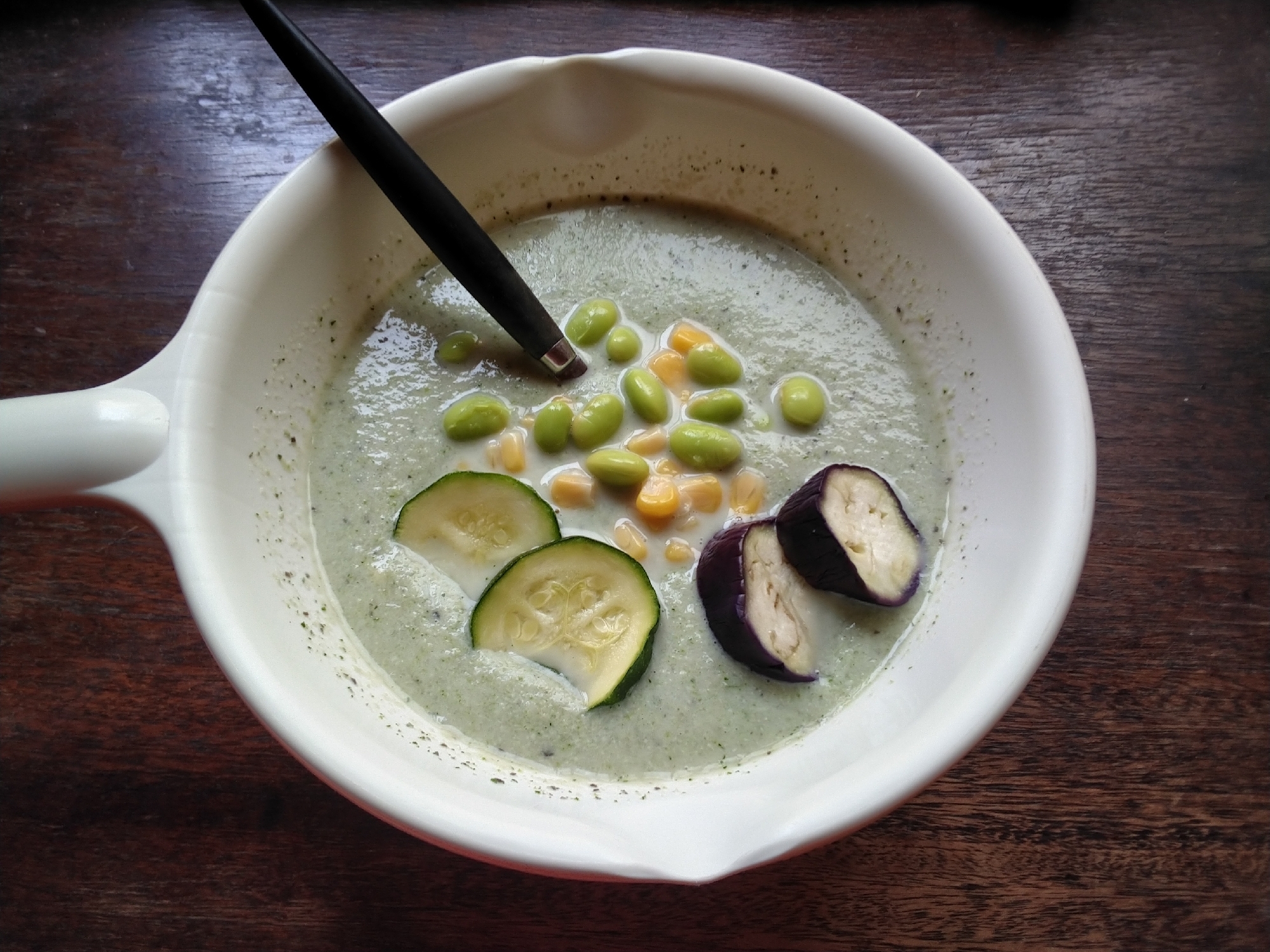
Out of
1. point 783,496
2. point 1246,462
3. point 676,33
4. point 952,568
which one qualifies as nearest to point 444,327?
point 783,496

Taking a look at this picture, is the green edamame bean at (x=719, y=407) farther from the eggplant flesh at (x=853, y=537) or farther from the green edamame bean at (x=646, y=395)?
the eggplant flesh at (x=853, y=537)

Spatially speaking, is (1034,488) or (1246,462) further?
(1246,462)

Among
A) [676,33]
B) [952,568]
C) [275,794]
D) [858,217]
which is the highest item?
[676,33]

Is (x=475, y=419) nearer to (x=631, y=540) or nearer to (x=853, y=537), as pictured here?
(x=631, y=540)

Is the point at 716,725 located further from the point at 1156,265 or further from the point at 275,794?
the point at 1156,265

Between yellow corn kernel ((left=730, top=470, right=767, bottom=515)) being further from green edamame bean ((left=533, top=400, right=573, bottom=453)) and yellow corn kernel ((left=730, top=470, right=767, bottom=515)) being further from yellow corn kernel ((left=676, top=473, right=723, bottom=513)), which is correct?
green edamame bean ((left=533, top=400, right=573, bottom=453))

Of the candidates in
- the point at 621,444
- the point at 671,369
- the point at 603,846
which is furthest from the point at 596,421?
the point at 603,846

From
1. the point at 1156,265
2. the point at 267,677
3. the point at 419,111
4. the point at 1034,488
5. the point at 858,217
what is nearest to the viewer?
the point at 267,677

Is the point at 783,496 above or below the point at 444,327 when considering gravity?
below
